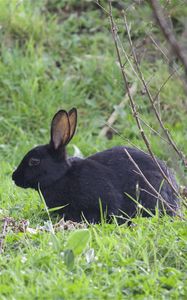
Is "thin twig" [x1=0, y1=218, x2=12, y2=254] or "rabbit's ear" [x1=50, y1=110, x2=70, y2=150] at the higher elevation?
"rabbit's ear" [x1=50, y1=110, x2=70, y2=150]

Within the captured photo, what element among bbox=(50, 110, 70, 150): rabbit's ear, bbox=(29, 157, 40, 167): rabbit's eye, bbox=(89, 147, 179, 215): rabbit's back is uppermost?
bbox=(50, 110, 70, 150): rabbit's ear

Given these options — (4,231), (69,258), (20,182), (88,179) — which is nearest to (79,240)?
(69,258)

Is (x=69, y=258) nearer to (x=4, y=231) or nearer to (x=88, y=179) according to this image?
(x=4, y=231)

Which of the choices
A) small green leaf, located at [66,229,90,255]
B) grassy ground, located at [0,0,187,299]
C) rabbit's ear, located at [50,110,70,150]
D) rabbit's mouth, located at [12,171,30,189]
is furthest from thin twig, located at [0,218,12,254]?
rabbit's ear, located at [50,110,70,150]

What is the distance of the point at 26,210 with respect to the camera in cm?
565

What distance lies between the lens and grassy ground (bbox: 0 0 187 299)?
4062 mm

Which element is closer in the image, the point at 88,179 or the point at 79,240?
the point at 79,240

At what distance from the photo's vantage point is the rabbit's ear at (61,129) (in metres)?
6.01

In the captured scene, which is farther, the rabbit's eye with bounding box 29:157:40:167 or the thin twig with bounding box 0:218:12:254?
the rabbit's eye with bounding box 29:157:40:167

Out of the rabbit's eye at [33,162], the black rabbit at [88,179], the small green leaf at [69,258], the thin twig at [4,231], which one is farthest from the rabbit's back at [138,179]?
the small green leaf at [69,258]

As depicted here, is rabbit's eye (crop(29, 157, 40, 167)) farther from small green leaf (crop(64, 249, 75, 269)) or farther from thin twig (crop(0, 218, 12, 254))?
small green leaf (crop(64, 249, 75, 269))

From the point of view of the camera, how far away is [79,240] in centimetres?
438

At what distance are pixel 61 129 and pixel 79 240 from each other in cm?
178

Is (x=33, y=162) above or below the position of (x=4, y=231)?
above
